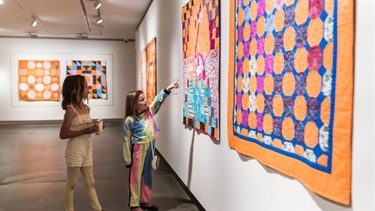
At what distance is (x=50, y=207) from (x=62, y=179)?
1.10 metres

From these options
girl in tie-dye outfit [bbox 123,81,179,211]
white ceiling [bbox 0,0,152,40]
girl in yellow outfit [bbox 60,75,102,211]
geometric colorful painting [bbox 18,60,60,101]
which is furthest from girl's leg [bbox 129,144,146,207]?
geometric colorful painting [bbox 18,60,60,101]

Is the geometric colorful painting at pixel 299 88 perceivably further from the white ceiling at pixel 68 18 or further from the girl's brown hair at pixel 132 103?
the white ceiling at pixel 68 18

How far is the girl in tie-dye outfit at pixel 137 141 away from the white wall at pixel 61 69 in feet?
28.5

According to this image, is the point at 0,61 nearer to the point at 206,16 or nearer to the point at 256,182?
the point at 206,16

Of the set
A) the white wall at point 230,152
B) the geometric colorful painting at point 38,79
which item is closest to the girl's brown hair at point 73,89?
the white wall at point 230,152

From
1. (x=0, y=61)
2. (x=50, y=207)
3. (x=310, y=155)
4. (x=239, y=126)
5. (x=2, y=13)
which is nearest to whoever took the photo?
(x=310, y=155)

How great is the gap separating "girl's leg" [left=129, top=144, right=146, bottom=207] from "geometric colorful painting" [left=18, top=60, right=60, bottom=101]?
9089mm

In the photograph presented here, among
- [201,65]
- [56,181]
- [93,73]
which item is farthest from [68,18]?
[201,65]

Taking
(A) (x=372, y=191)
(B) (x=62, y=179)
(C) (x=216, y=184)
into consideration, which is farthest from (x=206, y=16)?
(B) (x=62, y=179)

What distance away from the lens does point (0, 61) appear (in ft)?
36.3

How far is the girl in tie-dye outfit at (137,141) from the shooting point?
10.3 ft

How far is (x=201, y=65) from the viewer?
3.07m

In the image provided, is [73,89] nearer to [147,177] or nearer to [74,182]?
[74,182]

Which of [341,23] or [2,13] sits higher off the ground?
[2,13]
